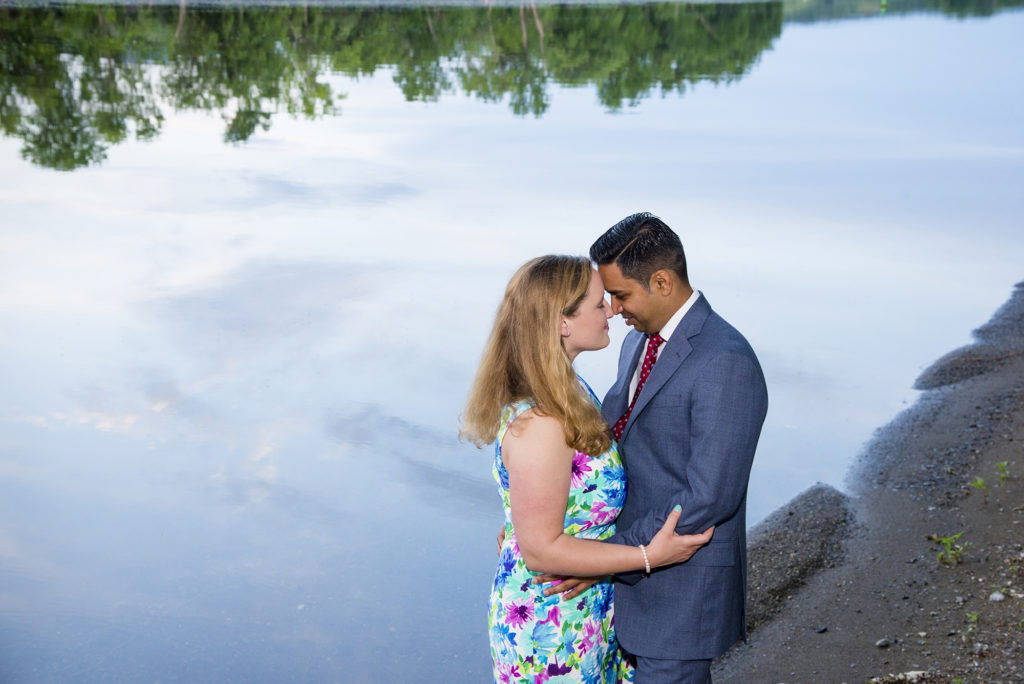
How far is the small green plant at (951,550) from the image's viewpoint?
16.8ft

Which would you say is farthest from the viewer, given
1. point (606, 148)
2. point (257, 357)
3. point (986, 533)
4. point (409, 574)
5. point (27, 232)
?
point (606, 148)

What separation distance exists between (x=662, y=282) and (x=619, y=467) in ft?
1.72

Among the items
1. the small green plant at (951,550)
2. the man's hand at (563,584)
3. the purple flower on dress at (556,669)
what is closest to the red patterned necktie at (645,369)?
the man's hand at (563,584)

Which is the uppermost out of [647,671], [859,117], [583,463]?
[583,463]

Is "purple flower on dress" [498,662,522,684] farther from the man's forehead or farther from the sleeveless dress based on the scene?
the man's forehead

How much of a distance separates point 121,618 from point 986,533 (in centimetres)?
458

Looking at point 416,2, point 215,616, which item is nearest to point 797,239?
point 215,616

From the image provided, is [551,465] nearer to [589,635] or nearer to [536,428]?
[536,428]

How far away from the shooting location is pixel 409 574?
19.1 feet

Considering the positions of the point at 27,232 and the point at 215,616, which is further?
the point at 27,232

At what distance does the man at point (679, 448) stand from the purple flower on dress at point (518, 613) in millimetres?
266

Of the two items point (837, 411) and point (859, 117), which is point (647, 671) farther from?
point (859, 117)

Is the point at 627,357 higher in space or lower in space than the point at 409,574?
higher

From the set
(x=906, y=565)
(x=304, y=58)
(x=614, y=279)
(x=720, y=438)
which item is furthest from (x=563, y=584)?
(x=304, y=58)
